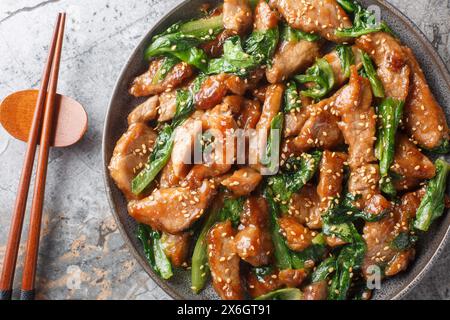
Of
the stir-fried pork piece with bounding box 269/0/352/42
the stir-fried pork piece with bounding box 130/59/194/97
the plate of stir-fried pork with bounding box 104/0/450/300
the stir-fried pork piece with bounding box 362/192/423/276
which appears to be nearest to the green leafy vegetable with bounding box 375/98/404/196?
the plate of stir-fried pork with bounding box 104/0/450/300

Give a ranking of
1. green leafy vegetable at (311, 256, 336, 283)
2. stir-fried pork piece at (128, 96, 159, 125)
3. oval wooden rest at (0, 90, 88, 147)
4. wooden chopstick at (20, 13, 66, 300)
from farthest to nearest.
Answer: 1. oval wooden rest at (0, 90, 88, 147)
2. wooden chopstick at (20, 13, 66, 300)
3. stir-fried pork piece at (128, 96, 159, 125)
4. green leafy vegetable at (311, 256, 336, 283)

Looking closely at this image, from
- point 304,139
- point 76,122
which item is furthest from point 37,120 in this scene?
point 304,139

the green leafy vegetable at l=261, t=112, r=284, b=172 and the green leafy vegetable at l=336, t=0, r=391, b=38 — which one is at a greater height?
the green leafy vegetable at l=336, t=0, r=391, b=38

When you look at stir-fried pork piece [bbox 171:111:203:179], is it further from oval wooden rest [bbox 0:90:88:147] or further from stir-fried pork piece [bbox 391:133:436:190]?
stir-fried pork piece [bbox 391:133:436:190]

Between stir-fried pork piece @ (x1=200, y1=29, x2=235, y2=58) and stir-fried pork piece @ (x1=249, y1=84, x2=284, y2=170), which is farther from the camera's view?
stir-fried pork piece @ (x1=200, y1=29, x2=235, y2=58)

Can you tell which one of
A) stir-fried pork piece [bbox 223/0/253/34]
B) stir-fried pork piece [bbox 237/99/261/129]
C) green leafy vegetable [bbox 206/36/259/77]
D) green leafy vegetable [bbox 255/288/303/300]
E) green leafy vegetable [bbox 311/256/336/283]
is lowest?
green leafy vegetable [bbox 255/288/303/300]

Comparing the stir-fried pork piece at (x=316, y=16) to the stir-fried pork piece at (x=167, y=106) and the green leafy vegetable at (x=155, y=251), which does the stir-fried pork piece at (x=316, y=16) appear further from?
the green leafy vegetable at (x=155, y=251)
